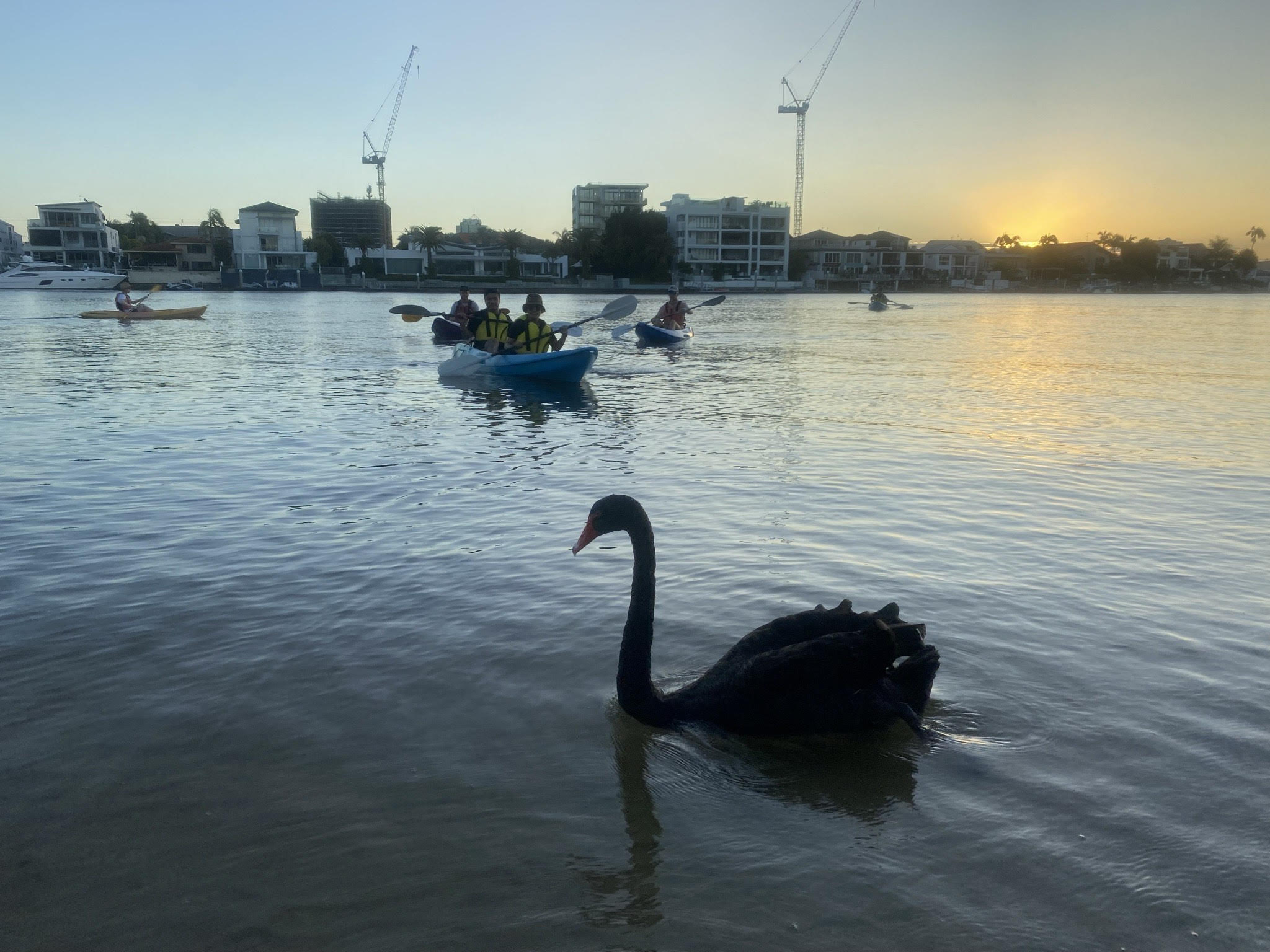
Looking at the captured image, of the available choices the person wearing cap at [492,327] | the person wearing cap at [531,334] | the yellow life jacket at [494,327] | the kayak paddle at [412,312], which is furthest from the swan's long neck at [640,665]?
the kayak paddle at [412,312]

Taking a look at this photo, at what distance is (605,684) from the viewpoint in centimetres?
552

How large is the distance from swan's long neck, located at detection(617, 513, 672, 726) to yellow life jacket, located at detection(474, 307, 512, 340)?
17.2 metres

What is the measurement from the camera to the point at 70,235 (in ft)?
383

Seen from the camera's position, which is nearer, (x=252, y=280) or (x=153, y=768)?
(x=153, y=768)

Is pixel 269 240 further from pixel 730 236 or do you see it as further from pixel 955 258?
pixel 955 258

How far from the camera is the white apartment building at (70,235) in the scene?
4560 inches

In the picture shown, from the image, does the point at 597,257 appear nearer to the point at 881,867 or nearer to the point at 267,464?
the point at 267,464

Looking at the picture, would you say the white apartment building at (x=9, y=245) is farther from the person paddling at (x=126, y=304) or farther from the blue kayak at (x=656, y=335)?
the blue kayak at (x=656, y=335)

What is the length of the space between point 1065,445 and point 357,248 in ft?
446

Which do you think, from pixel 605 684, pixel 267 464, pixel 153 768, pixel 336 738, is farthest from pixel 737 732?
pixel 267 464

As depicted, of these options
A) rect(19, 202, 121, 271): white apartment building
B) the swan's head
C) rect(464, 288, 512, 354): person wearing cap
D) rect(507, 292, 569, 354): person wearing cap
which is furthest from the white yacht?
the swan's head

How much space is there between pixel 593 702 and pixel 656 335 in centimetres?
2974

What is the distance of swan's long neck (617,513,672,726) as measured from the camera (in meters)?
4.85

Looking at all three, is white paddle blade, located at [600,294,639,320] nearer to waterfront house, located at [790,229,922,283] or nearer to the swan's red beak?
the swan's red beak
